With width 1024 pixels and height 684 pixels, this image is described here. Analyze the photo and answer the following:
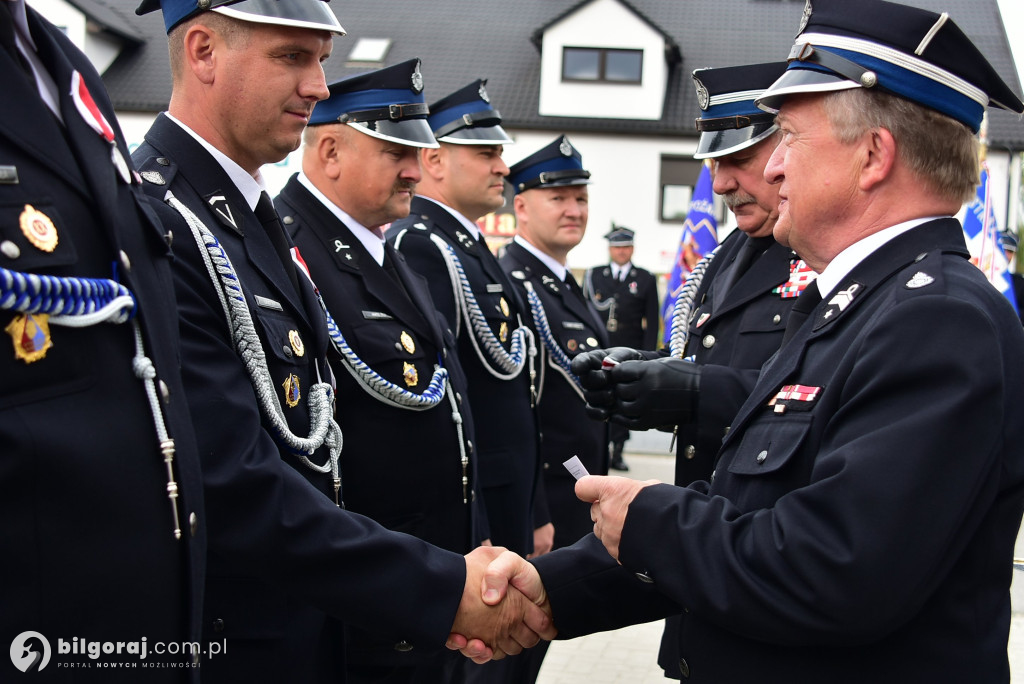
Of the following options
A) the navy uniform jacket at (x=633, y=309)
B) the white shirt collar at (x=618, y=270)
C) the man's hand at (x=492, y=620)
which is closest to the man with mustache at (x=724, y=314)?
the man's hand at (x=492, y=620)

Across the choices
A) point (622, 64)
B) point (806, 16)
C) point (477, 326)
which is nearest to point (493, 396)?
point (477, 326)

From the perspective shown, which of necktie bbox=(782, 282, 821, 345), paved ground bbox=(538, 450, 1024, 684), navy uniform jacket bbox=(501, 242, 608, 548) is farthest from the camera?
navy uniform jacket bbox=(501, 242, 608, 548)

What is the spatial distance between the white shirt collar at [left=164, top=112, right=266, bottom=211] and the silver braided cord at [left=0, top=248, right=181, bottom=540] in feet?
3.22

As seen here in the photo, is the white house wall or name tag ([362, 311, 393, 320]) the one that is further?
the white house wall

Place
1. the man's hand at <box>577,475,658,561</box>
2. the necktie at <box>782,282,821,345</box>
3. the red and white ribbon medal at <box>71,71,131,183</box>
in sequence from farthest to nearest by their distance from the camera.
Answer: the necktie at <box>782,282,821,345</box>, the man's hand at <box>577,475,658,561</box>, the red and white ribbon medal at <box>71,71,131,183</box>

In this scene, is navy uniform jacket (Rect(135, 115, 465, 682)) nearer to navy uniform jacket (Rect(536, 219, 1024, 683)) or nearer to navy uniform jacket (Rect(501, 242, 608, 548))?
navy uniform jacket (Rect(536, 219, 1024, 683))

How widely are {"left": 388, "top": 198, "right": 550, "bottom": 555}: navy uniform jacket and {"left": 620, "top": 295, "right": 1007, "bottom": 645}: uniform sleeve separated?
2397 mm

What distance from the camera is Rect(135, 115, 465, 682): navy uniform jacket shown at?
7.20 feet

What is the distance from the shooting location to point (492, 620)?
2.67 m

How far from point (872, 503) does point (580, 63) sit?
73.0ft

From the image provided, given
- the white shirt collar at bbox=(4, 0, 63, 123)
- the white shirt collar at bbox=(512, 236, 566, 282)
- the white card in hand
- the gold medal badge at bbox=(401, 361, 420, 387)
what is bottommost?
the white shirt collar at bbox=(512, 236, 566, 282)

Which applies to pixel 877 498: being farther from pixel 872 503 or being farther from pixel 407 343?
pixel 407 343

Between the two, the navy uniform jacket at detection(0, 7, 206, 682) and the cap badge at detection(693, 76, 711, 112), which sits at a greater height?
the cap badge at detection(693, 76, 711, 112)

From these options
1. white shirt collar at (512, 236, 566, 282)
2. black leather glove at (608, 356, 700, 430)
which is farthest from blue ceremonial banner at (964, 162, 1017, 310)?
black leather glove at (608, 356, 700, 430)
